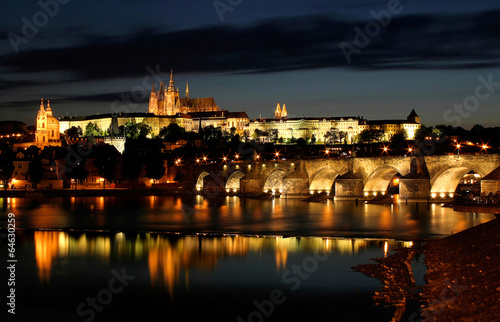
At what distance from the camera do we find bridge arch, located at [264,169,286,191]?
2420 inches

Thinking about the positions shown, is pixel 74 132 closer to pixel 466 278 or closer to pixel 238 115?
pixel 238 115

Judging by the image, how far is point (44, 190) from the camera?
2576 inches

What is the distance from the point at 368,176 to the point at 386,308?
3368cm

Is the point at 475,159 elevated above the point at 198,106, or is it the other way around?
the point at 198,106

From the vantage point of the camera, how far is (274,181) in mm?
63094

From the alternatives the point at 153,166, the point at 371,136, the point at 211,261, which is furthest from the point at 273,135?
the point at 211,261

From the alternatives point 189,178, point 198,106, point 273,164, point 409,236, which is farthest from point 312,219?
point 198,106

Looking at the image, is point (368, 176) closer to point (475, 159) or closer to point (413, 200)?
point (413, 200)

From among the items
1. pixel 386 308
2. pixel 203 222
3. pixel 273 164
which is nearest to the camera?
pixel 386 308

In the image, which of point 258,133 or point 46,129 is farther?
point 258,133

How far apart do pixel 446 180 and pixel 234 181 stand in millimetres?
25909

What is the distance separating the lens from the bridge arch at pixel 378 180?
162 feet

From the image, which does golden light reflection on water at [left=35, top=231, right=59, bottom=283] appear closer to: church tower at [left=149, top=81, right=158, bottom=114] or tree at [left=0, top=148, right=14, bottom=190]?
tree at [left=0, top=148, right=14, bottom=190]

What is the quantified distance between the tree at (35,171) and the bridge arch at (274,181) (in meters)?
24.2
